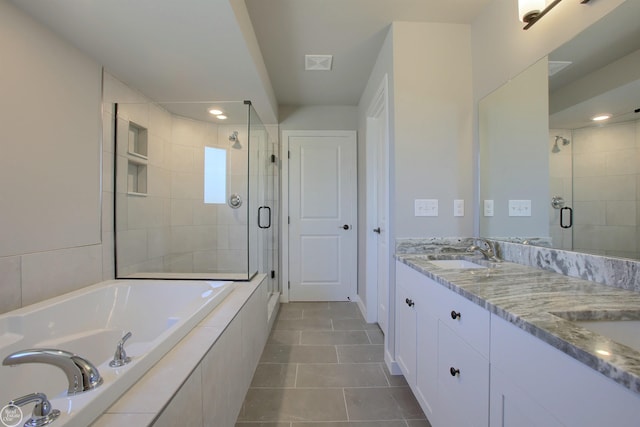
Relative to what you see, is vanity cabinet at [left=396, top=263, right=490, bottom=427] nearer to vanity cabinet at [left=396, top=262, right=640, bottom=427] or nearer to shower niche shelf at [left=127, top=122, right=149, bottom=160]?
vanity cabinet at [left=396, top=262, right=640, bottom=427]

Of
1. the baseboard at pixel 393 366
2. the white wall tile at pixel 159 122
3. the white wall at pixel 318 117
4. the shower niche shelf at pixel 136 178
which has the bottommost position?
the baseboard at pixel 393 366

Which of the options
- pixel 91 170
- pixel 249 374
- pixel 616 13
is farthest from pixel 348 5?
pixel 249 374

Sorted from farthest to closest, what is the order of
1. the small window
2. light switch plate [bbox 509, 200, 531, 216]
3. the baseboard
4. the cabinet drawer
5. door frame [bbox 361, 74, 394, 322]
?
the small window
door frame [bbox 361, 74, 394, 322]
the baseboard
light switch plate [bbox 509, 200, 531, 216]
the cabinet drawer

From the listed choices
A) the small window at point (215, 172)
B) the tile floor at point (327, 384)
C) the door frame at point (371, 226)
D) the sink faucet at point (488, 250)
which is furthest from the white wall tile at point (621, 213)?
the small window at point (215, 172)

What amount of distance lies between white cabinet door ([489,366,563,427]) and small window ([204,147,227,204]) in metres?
2.53

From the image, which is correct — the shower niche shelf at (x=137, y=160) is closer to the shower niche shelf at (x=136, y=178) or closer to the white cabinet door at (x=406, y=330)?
the shower niche shelf at (x=136, y=178)

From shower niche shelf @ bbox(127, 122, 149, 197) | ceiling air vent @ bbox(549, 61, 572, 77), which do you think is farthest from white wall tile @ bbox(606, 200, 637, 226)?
shower niche shelf @ bbox(127, 122, 149, 197)

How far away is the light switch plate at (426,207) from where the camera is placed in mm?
1741

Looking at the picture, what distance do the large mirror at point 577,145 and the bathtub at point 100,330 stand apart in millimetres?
1744

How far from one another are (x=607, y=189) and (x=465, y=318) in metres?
0.76

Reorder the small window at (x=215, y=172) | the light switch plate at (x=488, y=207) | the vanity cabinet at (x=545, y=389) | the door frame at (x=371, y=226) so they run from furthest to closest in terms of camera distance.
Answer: the small window at (x=215, y=172)
the door frame at (x=371, y=226)
the light switch plate at (x=488, y=207)
the vanity cabinet at (x=545, y=389)

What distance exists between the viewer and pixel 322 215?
316 cm

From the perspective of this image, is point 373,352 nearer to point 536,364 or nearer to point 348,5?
point 536,364

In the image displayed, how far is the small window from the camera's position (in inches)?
103
